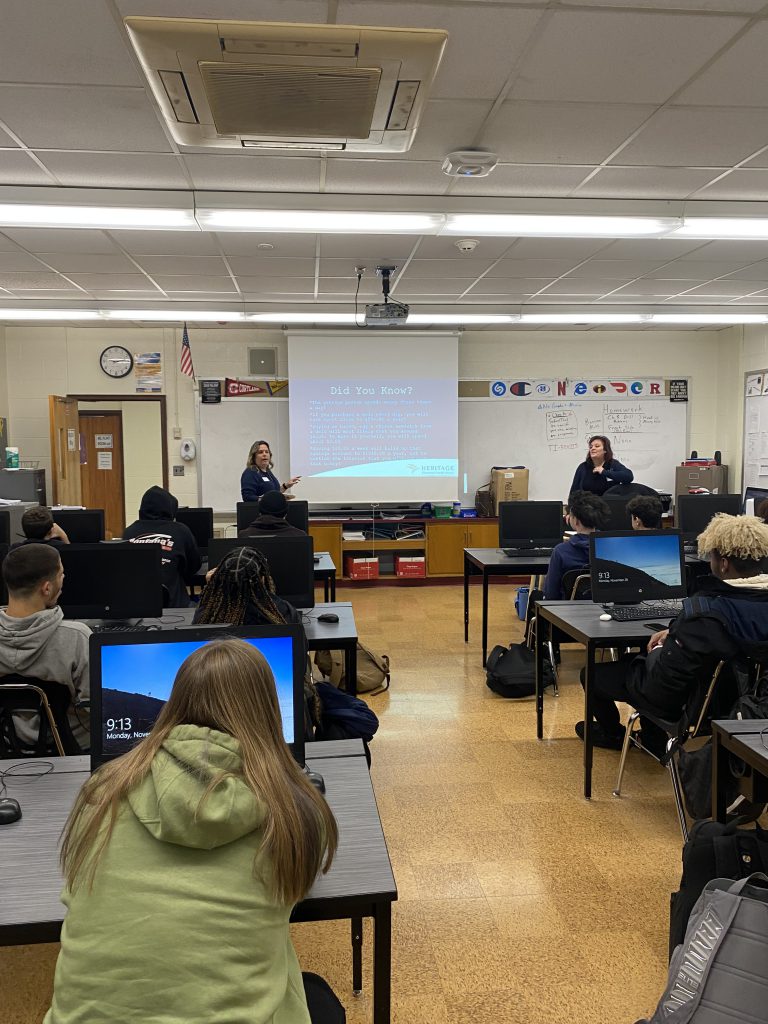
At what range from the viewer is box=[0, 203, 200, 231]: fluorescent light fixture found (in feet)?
13.5

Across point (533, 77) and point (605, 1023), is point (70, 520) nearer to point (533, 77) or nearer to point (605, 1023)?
point (533, 77)

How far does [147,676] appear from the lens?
68.6 inches

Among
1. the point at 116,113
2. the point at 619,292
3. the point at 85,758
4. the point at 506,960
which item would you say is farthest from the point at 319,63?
the point at 619,292

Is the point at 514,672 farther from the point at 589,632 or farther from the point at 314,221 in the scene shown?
the point at 314,221

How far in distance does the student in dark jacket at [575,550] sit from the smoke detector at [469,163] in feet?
6.75

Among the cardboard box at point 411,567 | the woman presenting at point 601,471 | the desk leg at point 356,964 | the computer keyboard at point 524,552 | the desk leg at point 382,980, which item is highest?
the woman presenting at point 601,471

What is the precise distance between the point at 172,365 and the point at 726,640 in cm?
735

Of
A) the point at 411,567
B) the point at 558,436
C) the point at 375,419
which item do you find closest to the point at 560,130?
the point at 375,419

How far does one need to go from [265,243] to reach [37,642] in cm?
357

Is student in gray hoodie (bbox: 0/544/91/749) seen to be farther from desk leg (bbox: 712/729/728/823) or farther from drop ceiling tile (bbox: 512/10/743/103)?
drop ceiling tile (bbox: 512/10/743/103)

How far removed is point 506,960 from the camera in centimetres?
224

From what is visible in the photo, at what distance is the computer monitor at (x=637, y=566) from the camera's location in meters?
3.67

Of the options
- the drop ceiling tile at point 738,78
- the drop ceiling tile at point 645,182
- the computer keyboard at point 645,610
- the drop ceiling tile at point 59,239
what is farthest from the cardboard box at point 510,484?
the drop ceiling tile at point 738,78

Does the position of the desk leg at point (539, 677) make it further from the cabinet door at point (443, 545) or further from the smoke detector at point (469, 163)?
the cabinet door at point (443, 545)
